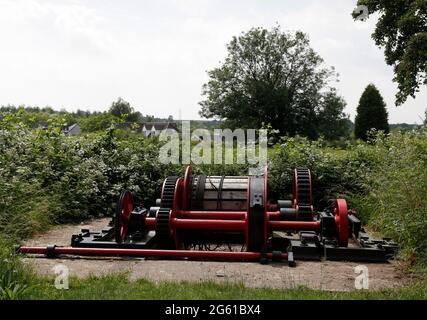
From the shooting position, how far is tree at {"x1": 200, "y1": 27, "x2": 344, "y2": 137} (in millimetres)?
42094

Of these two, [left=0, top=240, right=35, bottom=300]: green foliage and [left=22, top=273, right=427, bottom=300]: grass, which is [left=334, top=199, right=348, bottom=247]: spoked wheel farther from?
[left=0, top=240, right=35, bottom=300]: green foliage

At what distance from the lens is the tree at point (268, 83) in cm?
4209

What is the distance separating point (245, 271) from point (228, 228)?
3.71 ft

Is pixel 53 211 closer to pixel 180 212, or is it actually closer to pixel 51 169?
pixel 51 169

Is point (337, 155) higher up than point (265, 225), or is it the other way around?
point (337, 155)

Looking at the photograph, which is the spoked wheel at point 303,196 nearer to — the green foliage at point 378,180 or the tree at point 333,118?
the green foliage at point 378,180

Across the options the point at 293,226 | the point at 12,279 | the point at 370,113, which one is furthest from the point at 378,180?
the point at 370,113

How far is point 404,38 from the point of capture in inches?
1050

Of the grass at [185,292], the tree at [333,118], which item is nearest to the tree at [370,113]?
the tree at [333,118]

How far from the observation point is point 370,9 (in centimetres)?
2677

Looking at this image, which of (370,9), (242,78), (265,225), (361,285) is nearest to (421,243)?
(361,285)

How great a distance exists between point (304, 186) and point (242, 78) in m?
37.2

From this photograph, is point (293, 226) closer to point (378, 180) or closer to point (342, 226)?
point (342, 226)

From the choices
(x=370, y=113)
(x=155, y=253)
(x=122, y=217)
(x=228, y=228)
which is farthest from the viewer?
(x=370, y=113)
